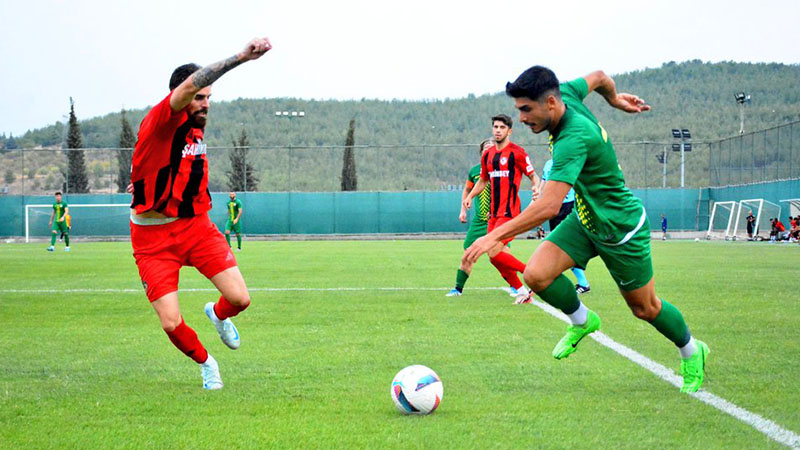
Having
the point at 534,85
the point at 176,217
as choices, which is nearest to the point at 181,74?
the point at 176,217

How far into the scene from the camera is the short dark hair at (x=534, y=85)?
17.7 feet

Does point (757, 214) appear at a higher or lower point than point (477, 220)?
lower

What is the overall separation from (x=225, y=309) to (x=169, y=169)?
3.93 feet

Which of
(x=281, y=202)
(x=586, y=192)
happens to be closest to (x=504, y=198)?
(x=586, y=192)

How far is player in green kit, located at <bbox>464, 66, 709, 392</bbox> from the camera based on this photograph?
5363 mm

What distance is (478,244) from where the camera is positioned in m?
4.69

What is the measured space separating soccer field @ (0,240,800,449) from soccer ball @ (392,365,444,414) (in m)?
0.07

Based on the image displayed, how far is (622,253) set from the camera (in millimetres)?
5812

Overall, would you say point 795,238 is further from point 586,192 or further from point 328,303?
point 586,192

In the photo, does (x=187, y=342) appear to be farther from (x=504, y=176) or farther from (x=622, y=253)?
(x=504, y=176)

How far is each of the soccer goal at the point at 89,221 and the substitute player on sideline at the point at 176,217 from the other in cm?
4166

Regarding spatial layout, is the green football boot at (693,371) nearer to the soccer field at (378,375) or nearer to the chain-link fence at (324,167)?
the soccer field at (378,375)

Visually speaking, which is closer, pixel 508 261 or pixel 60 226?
pixel 508 261

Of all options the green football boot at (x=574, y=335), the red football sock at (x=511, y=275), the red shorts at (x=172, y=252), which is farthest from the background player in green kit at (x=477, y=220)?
the red shorts at (x=172, y=252)
